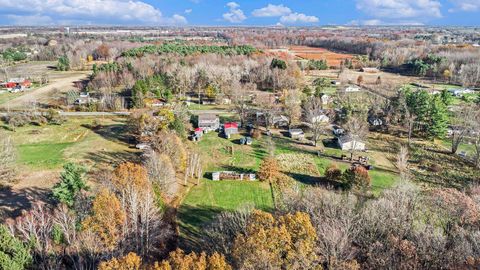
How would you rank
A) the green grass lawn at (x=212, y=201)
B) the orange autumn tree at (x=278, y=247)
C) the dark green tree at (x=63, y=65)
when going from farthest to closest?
1. the dark green tree at (x=63, y=65)
2. the green grass lawn at (x=212, y=201)
3. the orange autumn tree at (x=278, y=247)

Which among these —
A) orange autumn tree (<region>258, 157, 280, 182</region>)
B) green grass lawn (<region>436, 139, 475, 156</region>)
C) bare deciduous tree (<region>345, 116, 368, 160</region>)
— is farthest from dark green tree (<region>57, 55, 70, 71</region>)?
green grass lawn (<region>436, 139, 475, 156</region>)

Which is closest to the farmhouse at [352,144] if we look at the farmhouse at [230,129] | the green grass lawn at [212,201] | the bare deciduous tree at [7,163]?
the green grass lawn at [212,201]

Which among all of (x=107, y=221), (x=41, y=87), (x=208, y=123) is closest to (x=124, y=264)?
(x=107, y=221)

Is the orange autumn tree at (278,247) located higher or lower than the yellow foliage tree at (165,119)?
lower

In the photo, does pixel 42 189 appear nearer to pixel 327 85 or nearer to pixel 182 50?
pixel 327 85

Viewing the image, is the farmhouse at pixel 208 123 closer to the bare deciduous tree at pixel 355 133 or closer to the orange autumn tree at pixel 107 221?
the bare deciduous tree at pixel 355 133

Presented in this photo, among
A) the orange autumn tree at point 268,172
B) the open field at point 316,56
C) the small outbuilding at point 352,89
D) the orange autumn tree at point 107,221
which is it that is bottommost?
the orange autumn tree at point 268,172

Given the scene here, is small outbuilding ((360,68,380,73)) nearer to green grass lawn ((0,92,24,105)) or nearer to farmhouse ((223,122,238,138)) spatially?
farmhouse ((223,122,238,138))
